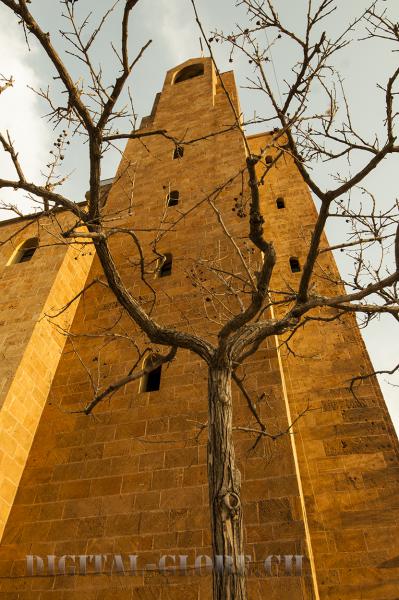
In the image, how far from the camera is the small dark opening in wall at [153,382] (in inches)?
284

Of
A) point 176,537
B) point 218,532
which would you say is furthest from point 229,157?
point 218,532

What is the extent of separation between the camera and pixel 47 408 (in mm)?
7465

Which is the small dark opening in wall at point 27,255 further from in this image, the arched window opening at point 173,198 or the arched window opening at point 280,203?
the arched window opening at point 280,203

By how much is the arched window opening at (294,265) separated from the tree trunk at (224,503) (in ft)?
24.6

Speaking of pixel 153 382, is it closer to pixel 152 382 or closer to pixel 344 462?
pixel 152 382

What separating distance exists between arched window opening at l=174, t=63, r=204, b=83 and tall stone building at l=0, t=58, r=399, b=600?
1389cm

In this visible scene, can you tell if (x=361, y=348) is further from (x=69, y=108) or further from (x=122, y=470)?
(x=69, y=108)

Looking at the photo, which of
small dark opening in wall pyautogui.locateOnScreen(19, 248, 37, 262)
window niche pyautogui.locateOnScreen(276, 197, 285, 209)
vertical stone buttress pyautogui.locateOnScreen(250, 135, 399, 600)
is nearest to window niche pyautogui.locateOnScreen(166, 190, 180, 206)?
window niche pyautogui.locateOnScreen(276, 197, 285, 209)

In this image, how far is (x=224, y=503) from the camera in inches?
124

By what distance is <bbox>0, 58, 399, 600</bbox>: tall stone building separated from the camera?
506cm

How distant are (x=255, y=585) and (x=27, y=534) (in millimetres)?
3343

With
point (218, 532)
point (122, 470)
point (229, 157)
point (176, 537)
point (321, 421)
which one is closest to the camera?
point (218, 532)

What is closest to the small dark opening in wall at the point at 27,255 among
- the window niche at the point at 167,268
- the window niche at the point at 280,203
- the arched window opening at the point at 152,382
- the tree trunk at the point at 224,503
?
the window niche at the point at 167,268

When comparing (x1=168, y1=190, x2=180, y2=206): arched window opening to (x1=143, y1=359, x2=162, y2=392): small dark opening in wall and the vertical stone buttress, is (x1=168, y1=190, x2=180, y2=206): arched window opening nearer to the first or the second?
the vertical stone buttress
